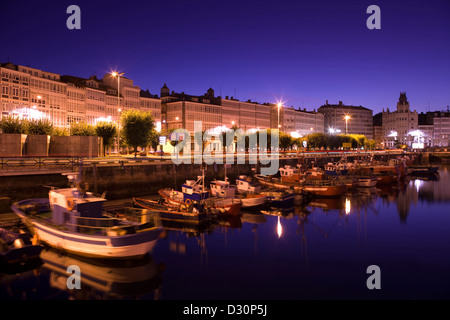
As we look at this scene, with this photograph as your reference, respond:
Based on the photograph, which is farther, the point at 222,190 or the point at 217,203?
the point at 222,190

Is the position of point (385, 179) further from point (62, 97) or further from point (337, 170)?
point (62, 97)

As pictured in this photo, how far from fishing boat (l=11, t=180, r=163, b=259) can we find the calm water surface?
0.79 m

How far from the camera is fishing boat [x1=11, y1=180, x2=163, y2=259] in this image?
19969 millimetres

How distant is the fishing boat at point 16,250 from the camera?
64.0 feet

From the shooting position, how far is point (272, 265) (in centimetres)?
2094

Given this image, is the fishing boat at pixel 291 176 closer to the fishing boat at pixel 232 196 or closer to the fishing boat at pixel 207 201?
the fishing boat at pixel 232 196

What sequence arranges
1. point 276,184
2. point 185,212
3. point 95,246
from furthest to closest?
1. point 276,184
2. point 185,212
3. point 95,246

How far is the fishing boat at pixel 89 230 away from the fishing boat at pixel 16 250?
5.48 ft

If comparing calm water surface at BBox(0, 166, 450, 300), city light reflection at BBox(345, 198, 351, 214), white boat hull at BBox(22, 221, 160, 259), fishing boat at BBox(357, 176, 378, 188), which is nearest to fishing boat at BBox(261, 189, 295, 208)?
calm water surface at BBox(0, 166, 450, 300)

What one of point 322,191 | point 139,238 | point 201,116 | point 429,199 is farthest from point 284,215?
point 201,116

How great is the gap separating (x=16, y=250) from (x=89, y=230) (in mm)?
3838

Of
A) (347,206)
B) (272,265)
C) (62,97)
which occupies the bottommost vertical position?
(272,265)

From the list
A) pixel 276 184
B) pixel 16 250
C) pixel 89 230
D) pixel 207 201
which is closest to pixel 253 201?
pixel 207 201

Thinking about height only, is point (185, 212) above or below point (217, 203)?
below
